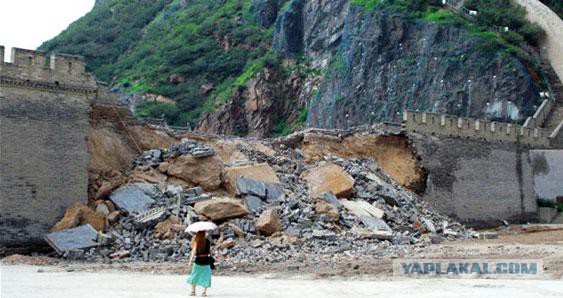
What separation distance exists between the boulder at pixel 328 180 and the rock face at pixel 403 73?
20.0 m

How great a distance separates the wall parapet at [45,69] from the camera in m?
20.5

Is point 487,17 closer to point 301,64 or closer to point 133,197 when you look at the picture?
point 301,64

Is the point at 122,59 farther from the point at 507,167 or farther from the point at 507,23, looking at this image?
the point at 507,167

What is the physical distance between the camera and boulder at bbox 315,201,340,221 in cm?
2172

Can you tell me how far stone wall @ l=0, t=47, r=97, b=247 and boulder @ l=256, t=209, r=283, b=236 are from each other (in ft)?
16.2

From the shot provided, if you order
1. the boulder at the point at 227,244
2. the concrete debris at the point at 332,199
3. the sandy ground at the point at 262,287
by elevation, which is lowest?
the sandy ground at the point at 262,287

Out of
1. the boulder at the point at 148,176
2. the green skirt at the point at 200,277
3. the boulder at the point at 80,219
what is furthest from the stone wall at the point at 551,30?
the green skirt at the point at 200,277

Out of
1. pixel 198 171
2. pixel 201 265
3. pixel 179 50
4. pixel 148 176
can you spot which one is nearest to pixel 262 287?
pixel 201 265

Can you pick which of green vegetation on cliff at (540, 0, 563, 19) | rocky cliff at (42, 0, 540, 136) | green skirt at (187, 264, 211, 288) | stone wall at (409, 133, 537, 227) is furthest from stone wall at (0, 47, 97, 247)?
green vegetation on cliff at (540, 0, 563, 19)

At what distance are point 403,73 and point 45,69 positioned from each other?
30.0m

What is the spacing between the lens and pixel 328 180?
951 inches

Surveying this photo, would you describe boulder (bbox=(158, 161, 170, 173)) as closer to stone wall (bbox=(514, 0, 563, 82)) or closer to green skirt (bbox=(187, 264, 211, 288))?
green skirt (bbox=(187, 264, 211, 288))

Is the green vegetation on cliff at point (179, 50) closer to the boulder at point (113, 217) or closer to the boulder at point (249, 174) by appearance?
the boulder at point (249, 174)

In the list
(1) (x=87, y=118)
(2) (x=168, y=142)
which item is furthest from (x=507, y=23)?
(1) (x=87, y=118)
